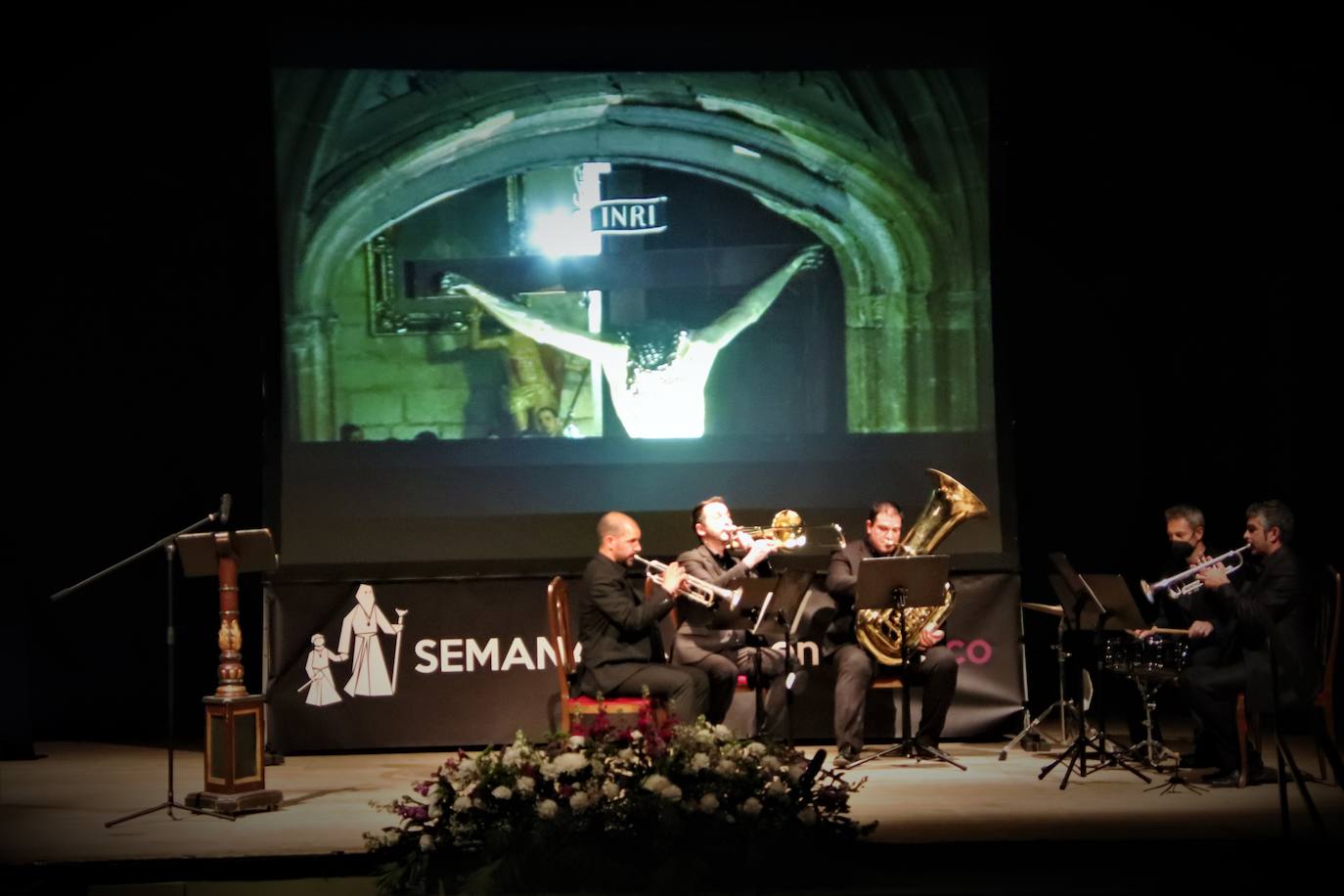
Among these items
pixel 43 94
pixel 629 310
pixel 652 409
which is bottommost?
pixel 652 409

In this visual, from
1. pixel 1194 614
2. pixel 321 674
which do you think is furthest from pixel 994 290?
pixel 321 674

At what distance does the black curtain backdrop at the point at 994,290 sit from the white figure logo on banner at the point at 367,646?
76 cm

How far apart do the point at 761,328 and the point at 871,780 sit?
235cm

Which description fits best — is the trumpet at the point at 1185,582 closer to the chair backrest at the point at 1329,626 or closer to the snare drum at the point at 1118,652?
the snare drum at the point at 1118,652

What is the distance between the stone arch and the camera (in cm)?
789

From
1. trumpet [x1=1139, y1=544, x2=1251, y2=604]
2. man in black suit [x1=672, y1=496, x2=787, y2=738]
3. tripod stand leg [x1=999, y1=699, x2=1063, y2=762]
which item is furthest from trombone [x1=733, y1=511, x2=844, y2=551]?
trumpet [x1=1139, y1=544, x2=1251, y2=604]

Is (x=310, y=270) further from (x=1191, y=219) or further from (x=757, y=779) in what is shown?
(x=1191, y=219)

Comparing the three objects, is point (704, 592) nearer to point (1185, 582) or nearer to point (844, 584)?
point (844, 584)

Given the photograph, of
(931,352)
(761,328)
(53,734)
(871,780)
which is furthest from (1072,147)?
(53,734)

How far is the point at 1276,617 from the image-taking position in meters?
6.47

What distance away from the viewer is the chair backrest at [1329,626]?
21.6ft

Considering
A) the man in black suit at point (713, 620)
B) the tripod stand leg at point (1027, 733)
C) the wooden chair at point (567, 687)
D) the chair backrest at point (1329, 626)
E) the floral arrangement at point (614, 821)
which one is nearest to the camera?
the floral arrangement at point (614, 821)

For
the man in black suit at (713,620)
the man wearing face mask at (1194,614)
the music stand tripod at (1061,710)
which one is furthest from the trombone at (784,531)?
the man wearing face mask at (1194,614)

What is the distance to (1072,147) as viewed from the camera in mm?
8930
